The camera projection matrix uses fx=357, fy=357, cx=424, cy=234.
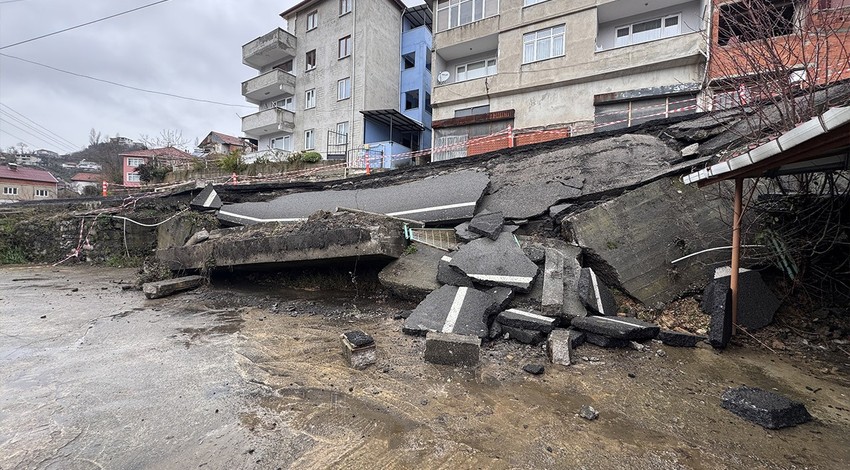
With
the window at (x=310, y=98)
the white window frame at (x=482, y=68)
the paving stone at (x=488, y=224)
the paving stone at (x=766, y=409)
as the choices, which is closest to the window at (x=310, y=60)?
the window at (x=310, y=98)

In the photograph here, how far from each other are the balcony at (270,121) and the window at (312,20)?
5854 millimetres

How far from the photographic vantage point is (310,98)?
917 inches

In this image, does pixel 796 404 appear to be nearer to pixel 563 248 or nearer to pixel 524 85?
pixel 563 248

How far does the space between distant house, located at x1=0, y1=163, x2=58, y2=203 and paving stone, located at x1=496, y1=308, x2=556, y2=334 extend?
2060 inches

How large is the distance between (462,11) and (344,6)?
8819 mm

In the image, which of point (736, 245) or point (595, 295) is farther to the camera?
point (595, 295)

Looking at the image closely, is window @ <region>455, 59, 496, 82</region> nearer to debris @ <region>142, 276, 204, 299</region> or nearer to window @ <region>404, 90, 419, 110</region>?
window @ <region>404, 90, 419, 110</region>

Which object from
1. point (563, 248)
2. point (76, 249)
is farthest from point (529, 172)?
point (76, 249)

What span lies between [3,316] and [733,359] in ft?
31.8

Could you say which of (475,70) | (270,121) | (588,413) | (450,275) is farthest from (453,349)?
(270,121)

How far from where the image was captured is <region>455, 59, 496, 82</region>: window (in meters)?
17.9

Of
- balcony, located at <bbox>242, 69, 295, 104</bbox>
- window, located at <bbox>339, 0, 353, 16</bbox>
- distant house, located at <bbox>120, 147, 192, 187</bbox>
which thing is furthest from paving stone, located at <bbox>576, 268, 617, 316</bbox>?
distant house, located at <bbox>120, 147, 192, 187</bbox>

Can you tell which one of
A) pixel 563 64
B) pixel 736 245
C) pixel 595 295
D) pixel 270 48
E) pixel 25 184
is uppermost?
pixel 270 48

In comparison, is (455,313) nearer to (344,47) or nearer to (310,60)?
(344,47)
